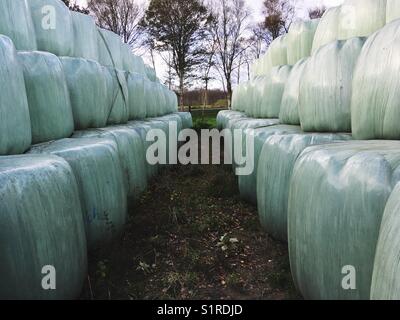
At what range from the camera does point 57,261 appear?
3.79ft

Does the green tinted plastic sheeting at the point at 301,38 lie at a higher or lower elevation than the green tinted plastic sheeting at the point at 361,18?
higher

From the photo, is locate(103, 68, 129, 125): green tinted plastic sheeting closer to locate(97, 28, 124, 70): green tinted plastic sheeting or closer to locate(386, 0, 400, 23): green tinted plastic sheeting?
locate(97, 28, 124, 70): green tinted plastic sheeting

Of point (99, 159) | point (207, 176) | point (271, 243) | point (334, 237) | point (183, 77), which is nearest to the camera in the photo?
point (334, 237)

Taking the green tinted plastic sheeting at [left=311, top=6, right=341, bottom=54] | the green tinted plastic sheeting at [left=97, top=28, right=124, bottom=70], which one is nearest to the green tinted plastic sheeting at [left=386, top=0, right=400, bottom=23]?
the green tinted plastic sheeting at [left=311, top=6, right=341, bottom=54]

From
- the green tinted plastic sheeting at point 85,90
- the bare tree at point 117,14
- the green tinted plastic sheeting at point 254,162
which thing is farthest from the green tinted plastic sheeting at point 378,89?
the bare tree at point 117,14

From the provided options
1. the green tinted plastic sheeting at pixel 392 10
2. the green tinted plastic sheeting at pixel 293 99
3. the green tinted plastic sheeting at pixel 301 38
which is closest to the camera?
the green tinted plastic sheeting at pixel 392 10

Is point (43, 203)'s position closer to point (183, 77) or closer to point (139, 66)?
point (139, 66)

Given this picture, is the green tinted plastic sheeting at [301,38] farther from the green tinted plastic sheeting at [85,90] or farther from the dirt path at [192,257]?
the green tinted plastic sheeting at [85,90]

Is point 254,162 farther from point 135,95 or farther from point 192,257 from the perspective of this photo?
point 135,95

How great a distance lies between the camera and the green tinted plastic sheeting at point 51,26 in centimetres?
215

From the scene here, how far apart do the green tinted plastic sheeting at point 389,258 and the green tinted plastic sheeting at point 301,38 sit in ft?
8.05

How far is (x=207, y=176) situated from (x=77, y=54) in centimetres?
162

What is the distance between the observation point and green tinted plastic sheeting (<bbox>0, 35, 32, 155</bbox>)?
141cm

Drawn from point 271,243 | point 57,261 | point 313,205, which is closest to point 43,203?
point 57,261
